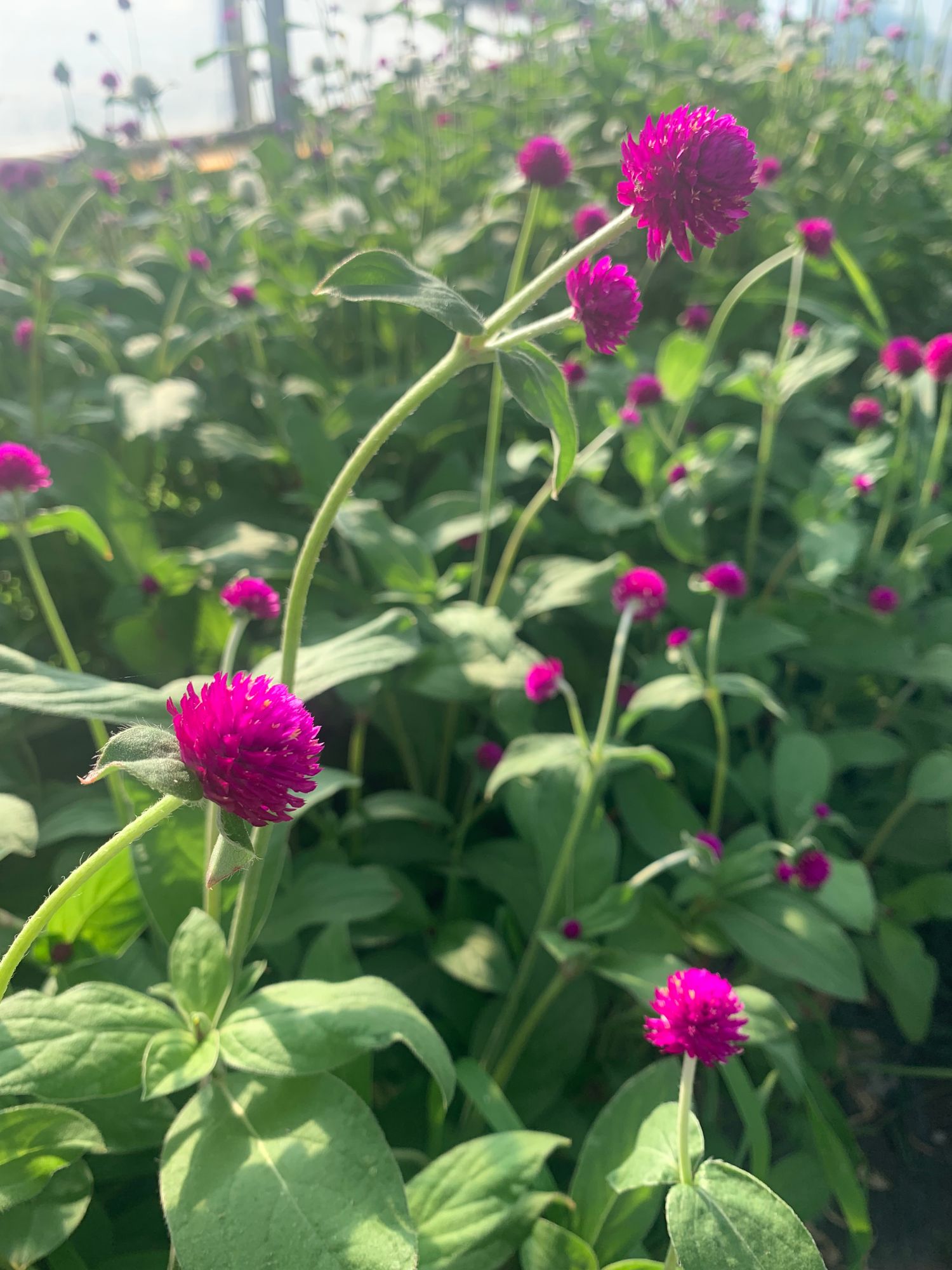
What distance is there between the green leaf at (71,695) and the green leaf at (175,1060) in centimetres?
24

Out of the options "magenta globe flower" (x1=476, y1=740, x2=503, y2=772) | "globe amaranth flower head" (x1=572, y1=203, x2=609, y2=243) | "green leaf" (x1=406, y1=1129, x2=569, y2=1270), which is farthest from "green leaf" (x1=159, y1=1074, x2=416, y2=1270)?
"globe amaranth flower head" (x1=572, y1=203, x2=609, y2=243)

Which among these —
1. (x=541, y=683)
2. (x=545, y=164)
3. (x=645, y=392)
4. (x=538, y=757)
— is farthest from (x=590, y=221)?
(x=538, y=757)

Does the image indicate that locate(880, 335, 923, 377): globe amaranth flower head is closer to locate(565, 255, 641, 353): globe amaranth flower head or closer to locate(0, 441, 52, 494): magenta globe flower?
locate(565, 255, 641, 353): globe amaranth flower head

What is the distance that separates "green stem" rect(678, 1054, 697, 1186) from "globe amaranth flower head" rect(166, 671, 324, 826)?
0.34 meters

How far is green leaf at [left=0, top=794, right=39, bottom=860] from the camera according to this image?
668mm

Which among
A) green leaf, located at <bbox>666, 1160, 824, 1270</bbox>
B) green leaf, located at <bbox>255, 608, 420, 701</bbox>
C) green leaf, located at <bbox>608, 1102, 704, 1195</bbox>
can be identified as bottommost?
green leaf, located at <bbox>608, 1102, 704, 1195</bbox>

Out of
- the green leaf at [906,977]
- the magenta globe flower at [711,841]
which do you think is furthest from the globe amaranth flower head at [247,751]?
the green leaf at [906,977]

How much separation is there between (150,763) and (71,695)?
0.22m

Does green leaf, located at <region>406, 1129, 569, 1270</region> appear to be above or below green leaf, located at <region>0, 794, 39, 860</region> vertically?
below

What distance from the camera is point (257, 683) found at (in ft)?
1.73

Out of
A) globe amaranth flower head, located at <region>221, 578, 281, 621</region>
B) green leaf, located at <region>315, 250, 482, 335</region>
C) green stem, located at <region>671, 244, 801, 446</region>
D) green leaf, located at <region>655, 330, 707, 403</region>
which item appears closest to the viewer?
green leaf, located at <region>315, 250, 482, 335</region>

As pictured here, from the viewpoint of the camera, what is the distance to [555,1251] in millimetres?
721

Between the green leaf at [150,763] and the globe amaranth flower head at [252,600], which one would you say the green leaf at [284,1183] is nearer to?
the green leaf at [150,763]

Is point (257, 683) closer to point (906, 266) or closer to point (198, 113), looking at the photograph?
point (906, 266)
